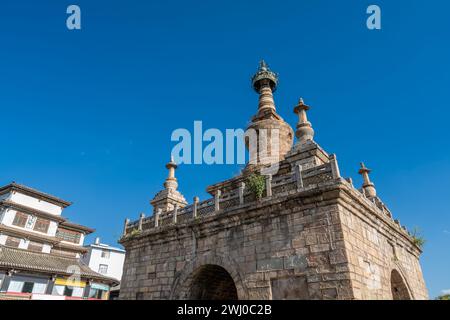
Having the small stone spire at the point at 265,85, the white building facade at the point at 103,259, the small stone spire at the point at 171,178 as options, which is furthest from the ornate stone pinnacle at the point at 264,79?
the white building facade at the point at 103,259

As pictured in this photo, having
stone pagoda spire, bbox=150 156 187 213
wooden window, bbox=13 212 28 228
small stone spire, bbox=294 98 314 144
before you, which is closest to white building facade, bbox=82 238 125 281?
wooden window, bbox=13 212 28 228

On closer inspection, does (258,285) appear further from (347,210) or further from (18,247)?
(18,247)

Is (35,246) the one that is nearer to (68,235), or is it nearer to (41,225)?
(41,225)

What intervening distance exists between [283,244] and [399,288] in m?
6.95

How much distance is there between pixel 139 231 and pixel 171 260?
272cm

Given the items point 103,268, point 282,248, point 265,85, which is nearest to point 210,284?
point 282,248

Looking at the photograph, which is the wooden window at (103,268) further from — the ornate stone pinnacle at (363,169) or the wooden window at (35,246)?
the ornate stone pinnacle at (363,169)

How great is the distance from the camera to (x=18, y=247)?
2622 cm

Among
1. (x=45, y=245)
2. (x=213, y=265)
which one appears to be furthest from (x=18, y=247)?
(x=213, y=265)

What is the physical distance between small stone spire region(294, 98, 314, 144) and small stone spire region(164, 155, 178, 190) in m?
7.80

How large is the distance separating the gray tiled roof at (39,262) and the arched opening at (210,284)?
59.6 ft

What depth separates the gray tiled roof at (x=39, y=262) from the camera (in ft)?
75.6

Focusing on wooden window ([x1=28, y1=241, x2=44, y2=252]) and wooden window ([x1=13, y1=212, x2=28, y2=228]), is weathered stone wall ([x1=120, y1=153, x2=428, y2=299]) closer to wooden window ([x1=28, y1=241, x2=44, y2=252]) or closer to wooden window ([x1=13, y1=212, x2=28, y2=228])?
wooden window ([x1=28, y1=241, x2=44, y2=252])

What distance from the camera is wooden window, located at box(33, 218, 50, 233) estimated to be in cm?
2882
